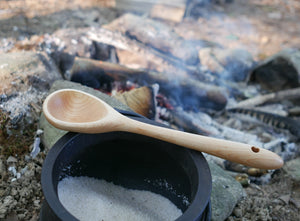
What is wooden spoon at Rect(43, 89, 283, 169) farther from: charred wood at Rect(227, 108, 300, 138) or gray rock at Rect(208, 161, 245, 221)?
charred wood at Rect(227, 108, 300, 138)

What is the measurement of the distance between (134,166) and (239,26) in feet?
20.6

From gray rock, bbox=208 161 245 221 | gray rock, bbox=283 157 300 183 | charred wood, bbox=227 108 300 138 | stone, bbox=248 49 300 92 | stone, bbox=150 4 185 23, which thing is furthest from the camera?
stone, bbox=150 4 185 23

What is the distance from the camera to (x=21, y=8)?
4984 millimetres

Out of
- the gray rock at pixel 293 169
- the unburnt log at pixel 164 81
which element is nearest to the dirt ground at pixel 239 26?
the gray rock at pixel 293 169

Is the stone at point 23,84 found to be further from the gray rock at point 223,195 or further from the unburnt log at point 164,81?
the gray rock at point 223,195

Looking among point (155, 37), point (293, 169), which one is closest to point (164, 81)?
point (155, 37)

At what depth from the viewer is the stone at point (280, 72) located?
12.9 ft

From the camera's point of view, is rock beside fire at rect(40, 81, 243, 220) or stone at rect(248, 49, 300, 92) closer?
rock beside fire at rect(40, 81, 243, 220)

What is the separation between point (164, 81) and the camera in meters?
3.16

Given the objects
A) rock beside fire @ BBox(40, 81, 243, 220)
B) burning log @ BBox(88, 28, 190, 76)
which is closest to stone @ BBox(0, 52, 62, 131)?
rock beside fire @ BBox(40, 81, 243, 220)

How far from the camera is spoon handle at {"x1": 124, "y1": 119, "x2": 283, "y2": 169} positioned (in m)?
1.35

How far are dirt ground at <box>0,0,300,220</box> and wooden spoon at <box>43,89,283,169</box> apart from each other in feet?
2.79

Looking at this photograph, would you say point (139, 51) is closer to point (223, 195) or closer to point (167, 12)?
point (223, 195)

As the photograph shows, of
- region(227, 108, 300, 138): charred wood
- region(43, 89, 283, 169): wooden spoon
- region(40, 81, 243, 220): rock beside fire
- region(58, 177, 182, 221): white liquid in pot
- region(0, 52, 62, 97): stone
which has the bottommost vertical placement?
region(227, 108, 300, 138): charred wood
